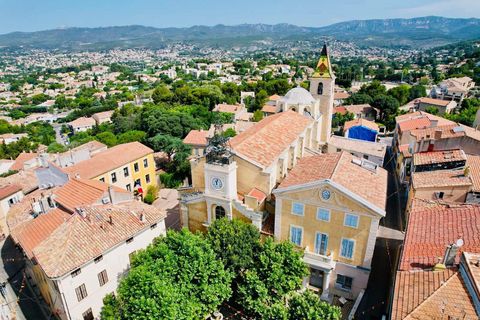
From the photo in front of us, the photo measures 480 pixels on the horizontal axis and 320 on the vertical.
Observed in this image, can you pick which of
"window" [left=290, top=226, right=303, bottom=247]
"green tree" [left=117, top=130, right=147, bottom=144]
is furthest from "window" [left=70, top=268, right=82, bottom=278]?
"green tree" [left=117, top=130, right=147, bottom=144]

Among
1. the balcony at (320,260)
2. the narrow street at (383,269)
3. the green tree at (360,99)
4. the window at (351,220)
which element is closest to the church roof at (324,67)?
the narrow street at (383,269)

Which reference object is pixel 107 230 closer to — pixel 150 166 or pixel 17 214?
pixel 17 214

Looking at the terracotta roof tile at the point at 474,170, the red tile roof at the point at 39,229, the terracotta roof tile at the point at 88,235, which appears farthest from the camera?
the terracotta roof tile at the point at 474,170

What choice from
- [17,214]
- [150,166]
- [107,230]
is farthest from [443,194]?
[17,214]

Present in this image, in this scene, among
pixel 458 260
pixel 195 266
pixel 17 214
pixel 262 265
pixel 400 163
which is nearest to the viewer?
pixel 458 260

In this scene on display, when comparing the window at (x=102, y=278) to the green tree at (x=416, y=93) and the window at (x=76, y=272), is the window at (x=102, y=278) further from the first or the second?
the green tree at (x=416, y=93)

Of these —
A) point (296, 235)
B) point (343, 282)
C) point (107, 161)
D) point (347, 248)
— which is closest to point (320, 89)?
point (296, 235)

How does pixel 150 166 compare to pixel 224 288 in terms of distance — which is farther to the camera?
pixel 150 166
